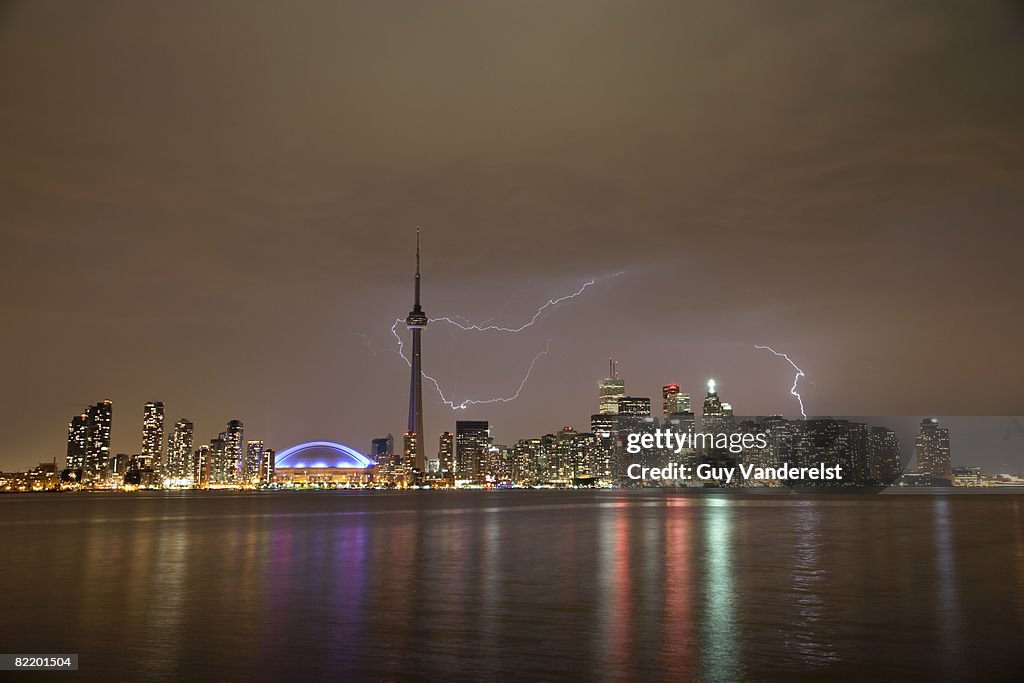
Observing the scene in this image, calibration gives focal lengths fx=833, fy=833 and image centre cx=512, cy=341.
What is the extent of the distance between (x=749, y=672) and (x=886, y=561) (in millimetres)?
29980

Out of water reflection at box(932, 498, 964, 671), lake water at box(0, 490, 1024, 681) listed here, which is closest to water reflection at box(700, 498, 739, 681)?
lake water at box(0, 490, 1024, 681)

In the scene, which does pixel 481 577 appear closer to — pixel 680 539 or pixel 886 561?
pixel 886 561

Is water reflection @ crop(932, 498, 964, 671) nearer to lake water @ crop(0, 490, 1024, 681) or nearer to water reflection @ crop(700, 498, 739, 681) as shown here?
lake water @ crop(0, 490, 1024, 681)

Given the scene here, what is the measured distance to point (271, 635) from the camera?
2292 centimetres

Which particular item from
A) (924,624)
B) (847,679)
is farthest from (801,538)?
(847,679)

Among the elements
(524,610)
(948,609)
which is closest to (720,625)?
(524,610)

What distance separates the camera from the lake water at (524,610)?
19359mm

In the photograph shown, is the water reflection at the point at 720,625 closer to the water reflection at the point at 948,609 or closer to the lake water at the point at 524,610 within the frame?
the lake water at the point at 524,610

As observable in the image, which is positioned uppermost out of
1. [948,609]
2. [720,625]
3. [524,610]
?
[720,625]

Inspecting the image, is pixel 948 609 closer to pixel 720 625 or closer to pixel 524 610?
pixel 720 625

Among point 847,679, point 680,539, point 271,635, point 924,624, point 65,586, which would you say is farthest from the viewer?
point 680,539

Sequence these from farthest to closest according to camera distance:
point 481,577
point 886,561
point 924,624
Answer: point 886,561 → point 481,577 → point 924,624

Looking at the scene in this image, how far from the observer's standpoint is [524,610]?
27328mm

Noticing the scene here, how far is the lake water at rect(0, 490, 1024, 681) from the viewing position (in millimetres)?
19359
